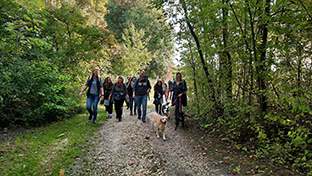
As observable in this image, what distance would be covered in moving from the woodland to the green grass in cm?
88

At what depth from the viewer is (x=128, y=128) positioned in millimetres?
6988

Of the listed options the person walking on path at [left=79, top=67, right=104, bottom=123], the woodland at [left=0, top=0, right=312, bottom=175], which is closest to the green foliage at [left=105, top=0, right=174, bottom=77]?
the woodland at [left=0, top=0, right=312, bottom=175]

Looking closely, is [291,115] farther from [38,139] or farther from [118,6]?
[118,6]

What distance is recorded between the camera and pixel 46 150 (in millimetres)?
4543

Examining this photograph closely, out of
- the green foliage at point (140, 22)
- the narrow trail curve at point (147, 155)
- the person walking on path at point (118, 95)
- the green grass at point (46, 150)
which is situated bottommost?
the narrow trail curve at point (147, 155)

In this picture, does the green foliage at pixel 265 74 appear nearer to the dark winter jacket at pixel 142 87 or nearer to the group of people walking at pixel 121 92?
the group of people walking at pixel 121 92

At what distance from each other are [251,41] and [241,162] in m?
2.87

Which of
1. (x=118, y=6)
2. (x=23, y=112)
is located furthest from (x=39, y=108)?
(x=118, y=6)

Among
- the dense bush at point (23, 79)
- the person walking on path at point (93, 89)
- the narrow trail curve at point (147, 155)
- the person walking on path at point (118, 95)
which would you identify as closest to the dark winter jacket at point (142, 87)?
the person walking on path at point (118, 95)

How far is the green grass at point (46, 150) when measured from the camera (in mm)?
3734

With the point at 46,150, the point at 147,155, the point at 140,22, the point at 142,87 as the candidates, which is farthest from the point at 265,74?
the point at 140,22

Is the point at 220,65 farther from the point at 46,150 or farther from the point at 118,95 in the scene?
the point at 46,150

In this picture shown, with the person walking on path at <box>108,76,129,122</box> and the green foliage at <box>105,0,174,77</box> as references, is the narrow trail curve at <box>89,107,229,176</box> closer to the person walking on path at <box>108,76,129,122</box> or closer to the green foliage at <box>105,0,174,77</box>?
the person walking on path at <box>108,76,129,122</box>

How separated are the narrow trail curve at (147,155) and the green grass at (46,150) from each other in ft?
1.71
